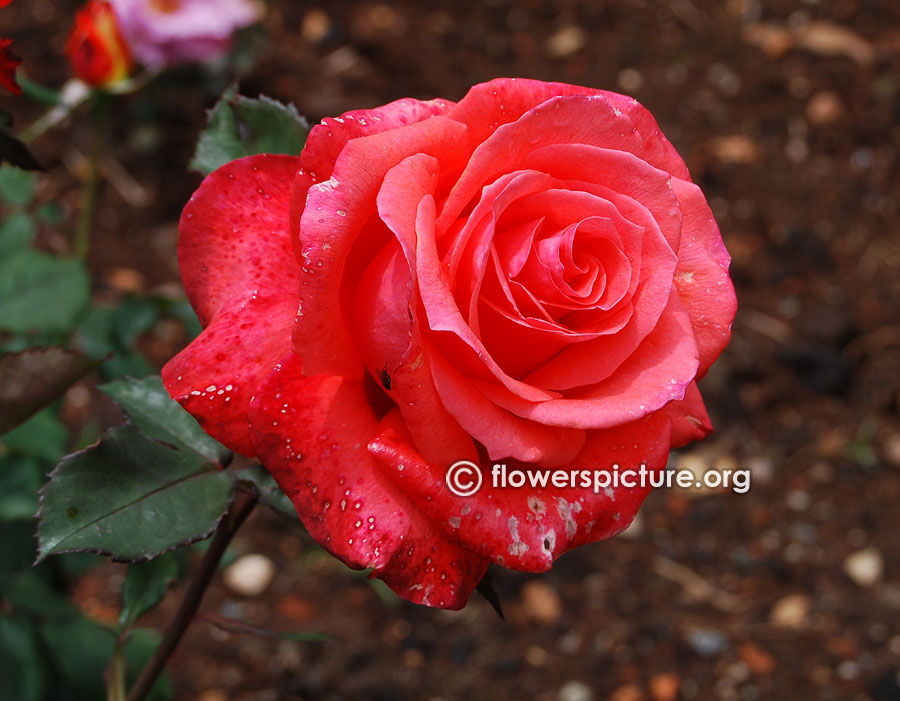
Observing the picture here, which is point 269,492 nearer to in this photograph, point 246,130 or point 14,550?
point 246,130

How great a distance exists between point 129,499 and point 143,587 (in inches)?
10.5

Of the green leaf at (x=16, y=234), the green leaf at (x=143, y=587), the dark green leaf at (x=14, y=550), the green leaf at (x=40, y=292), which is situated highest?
the green leaf at (x=16, y=234)

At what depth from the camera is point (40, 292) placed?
46.4 inches

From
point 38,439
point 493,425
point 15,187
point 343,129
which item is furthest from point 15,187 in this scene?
point 493,425

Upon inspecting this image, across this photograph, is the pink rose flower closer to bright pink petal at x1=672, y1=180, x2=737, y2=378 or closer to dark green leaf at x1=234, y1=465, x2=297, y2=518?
bright pink petal at x1=672, y1=180, x2=737, y2=378

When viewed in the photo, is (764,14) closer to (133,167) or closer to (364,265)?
(133,167)

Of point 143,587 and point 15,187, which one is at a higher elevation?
point 15,187

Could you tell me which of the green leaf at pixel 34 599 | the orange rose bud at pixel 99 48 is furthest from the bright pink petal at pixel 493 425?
the orange rose bud at pixel 99 48

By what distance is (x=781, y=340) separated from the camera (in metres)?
1.92

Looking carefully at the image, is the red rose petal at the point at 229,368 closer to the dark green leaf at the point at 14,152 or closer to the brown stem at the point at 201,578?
the brown stem at the point at 201,578

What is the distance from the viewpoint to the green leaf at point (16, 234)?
48.8 inches

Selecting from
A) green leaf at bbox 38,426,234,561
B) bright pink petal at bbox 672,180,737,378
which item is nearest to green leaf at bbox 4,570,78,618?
green leaf at bbox 38,426,234,561

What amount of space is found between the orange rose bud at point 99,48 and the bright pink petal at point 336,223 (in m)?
0.84

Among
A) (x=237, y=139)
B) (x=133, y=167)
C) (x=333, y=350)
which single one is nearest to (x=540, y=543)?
(x=333, y=350)
